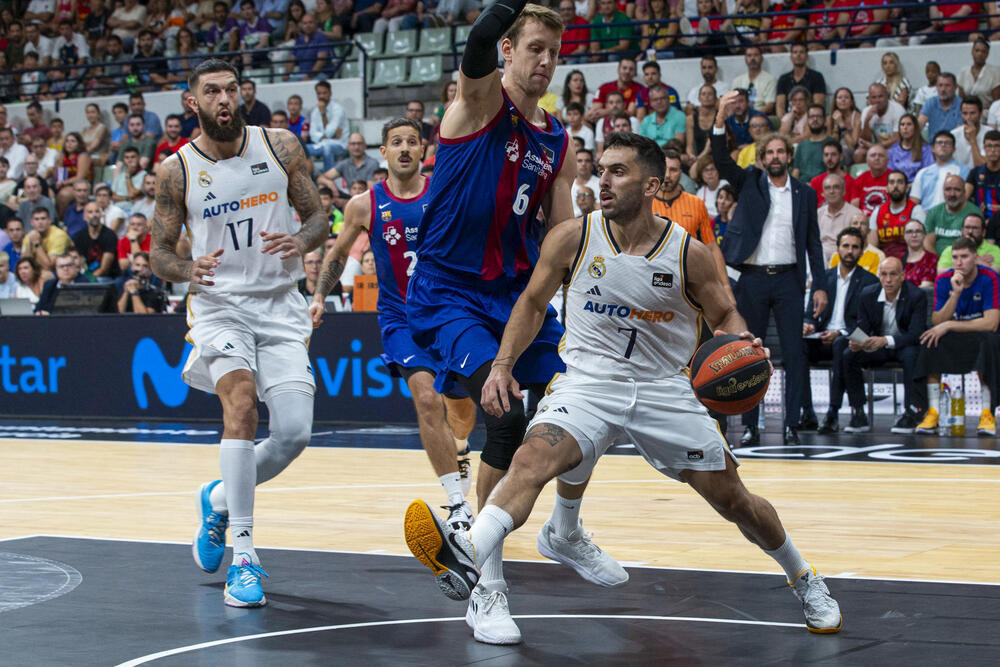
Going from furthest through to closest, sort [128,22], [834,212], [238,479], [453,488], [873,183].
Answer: [128,22] < [873,183] < [834,212] < [453,488] < [238,479]

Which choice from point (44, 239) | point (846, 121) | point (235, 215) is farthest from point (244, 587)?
point (44, 239)

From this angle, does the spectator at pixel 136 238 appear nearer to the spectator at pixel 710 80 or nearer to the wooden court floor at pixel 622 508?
the wooden court floor at pixel 622 508

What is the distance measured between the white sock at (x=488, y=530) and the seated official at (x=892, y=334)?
799 cm

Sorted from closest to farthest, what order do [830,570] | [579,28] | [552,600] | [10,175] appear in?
[552,600], [830,570], [579,28], [10,175]

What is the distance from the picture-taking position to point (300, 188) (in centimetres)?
611

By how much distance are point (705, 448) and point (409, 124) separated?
3.58 m

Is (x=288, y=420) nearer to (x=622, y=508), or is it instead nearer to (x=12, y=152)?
(x=622, y=508)

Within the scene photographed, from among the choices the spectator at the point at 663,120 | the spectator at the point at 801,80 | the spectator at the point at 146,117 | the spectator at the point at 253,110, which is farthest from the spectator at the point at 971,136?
the spectator at the point at 146,117

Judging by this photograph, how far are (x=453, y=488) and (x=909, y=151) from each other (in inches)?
378

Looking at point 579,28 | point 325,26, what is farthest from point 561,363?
point 325,26

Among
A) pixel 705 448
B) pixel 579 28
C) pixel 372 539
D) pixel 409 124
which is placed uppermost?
pixel 579 28

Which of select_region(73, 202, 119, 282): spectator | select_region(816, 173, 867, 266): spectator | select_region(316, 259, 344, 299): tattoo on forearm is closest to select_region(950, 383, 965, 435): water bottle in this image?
select_region(816, 173, 867, 266): spectator

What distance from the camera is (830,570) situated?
5.80 metres

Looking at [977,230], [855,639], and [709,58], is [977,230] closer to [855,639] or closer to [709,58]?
[709,58]
